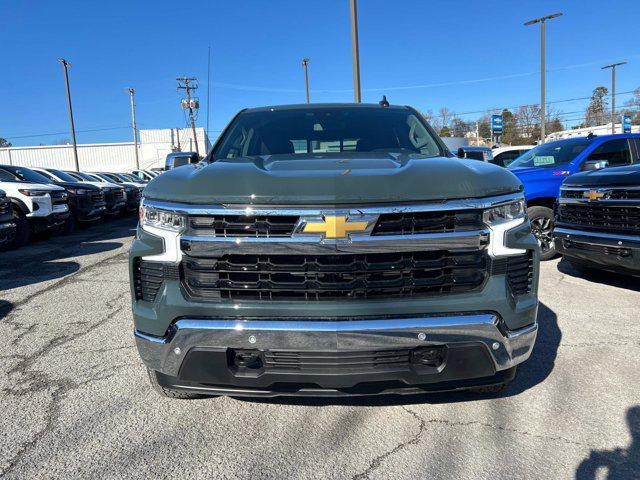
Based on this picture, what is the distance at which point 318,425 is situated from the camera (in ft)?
8.46

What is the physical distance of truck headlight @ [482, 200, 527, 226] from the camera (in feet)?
7.25

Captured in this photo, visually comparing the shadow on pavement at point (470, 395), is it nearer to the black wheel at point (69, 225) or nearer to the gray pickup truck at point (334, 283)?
the gray pickup truck at point (334, 283)

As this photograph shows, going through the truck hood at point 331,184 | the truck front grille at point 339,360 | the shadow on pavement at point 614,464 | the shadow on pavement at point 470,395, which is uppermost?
the truck hood at point 331,184

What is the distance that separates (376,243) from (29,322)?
3.90m

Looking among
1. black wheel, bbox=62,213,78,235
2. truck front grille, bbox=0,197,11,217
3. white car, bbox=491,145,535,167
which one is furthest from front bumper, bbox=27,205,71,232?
white car, bbox=491,145,535,167

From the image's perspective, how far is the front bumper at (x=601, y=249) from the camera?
15.1 ft

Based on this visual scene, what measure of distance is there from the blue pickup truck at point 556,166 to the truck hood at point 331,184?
5.05 metres

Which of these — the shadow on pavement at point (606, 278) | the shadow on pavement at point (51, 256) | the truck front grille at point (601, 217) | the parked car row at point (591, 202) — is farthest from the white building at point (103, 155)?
the truck front grille at point (601, 217)

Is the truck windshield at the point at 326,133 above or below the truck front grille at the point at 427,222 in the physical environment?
above

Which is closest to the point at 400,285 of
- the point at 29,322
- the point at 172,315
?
the point at 172,315

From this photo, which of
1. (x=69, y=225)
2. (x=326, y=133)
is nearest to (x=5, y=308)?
(x=326, y=133)

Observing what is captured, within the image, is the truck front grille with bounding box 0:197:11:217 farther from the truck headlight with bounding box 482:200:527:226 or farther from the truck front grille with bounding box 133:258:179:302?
the truck headlight with bounding box 482:200:527:226

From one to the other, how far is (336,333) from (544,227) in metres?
5.91

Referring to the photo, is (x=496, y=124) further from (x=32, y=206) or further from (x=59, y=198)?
(x=32, y=206)
